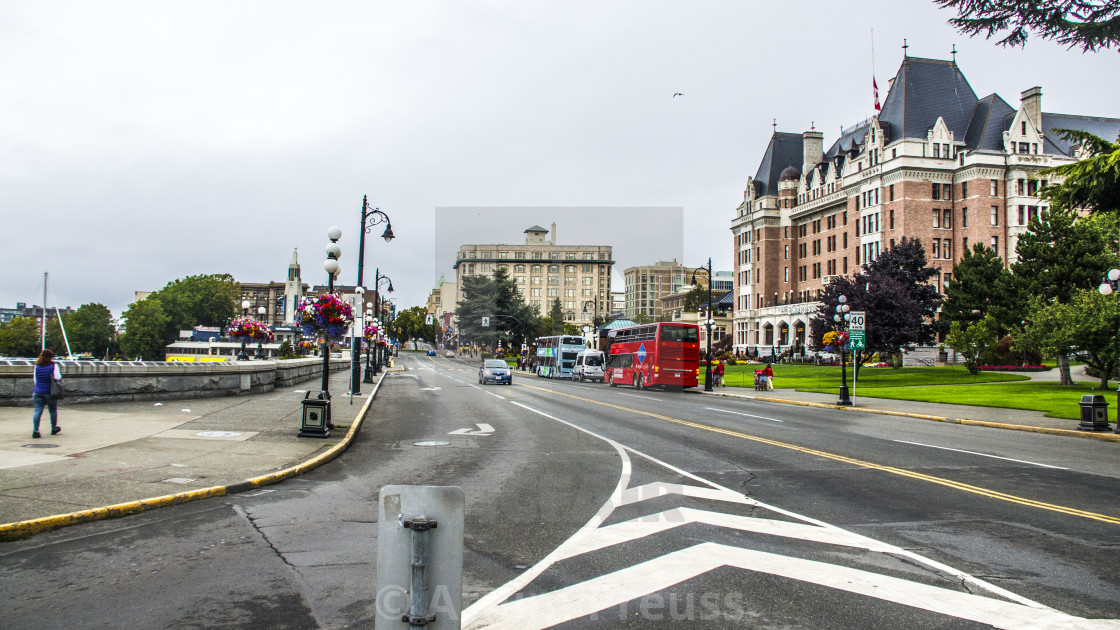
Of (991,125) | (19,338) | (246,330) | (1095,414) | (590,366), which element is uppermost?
(991,125)

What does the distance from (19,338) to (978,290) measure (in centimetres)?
14137

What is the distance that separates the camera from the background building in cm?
16188

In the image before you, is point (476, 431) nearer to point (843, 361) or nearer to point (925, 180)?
point (843, 361)

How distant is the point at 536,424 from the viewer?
19.1 metres

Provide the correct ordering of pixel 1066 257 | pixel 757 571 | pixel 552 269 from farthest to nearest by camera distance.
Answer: pixel 552 269 < pixel 1066 257 < pixel 757 571

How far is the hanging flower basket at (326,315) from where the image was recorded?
1770cm

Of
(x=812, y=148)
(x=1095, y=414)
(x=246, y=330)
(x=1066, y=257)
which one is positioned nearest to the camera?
(x=1095, y=414)

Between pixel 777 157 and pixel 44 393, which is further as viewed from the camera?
pixel 777 157

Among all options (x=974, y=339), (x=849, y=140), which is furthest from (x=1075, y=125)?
(x=974, y=339)

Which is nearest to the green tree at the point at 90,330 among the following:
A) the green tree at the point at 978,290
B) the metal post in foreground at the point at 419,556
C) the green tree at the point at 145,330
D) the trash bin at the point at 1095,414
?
the green tree at the point at 145,330

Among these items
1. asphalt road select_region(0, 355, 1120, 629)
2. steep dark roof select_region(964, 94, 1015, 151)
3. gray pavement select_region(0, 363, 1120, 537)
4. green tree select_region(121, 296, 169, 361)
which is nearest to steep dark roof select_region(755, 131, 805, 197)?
steep dark roof select_region(964, 94, 1015, 151)

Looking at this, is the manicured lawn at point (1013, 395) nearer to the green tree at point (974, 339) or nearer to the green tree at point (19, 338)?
the green tree at point (974, 339)

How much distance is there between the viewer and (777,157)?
98.4m

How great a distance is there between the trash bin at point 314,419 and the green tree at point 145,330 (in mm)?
112110
